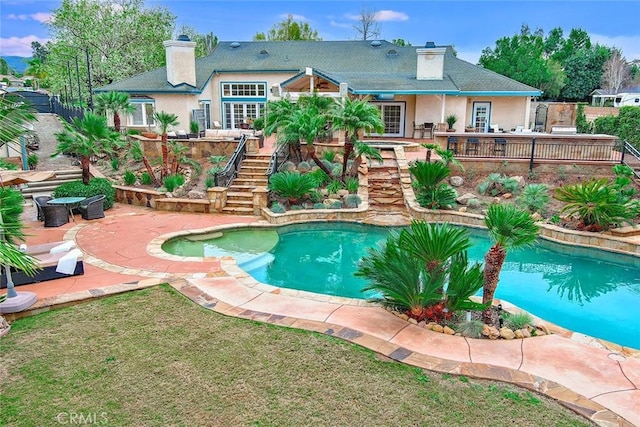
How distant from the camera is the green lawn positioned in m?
4.55

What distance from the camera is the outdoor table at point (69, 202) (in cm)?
1271

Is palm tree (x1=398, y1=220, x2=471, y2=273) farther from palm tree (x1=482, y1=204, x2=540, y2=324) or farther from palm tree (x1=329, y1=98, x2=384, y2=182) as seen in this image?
palm tree (x1=329, y1=98, x2=384, y2=182)

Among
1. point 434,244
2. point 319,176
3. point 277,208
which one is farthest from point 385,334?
point 319,176

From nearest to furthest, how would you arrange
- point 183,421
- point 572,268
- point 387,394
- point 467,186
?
point 183,421
point 387,394
point 572,268
point 467,186

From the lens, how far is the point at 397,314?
23.4 feet

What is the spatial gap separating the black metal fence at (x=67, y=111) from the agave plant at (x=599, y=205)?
22.8 m

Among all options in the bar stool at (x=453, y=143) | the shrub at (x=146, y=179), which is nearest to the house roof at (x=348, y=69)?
the bar stool at (x=453, y=143)

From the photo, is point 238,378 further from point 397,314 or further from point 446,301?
point 446,301

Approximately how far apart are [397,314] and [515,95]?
2059 cm

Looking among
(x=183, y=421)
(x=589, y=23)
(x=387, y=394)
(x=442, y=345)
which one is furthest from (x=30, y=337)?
(x=589, y=23)

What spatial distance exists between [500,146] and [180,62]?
18064 mm

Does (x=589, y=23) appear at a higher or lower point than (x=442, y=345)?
higher

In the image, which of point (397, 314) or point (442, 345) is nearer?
point (442, 345)

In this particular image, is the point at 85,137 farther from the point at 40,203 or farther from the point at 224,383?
the point at 224,383
